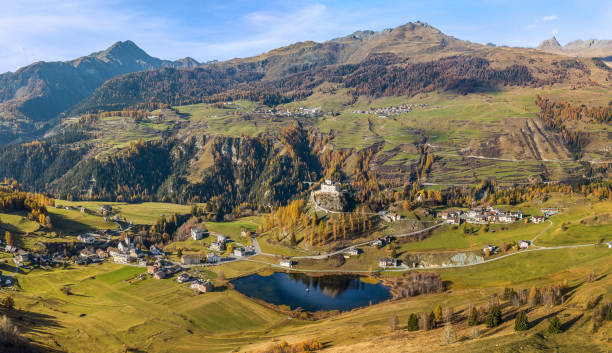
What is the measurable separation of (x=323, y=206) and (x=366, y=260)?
1575 inches

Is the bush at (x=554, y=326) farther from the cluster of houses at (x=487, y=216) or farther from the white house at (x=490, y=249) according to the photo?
the cluster of houses at (x=487, y=216)

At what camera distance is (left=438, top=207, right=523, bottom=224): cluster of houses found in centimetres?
14988

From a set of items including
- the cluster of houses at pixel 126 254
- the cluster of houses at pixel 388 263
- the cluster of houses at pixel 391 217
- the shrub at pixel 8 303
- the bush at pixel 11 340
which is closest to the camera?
the bush at pixel 11 340

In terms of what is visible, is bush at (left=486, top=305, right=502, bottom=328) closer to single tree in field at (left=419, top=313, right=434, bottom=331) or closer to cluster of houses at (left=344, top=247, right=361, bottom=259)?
single tree in field at (left=419, top=313, right=434, bottom=331)

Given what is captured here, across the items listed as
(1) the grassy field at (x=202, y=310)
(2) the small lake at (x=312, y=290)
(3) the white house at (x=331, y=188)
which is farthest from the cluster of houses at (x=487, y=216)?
(2) the small lake at (x=312, y=290)

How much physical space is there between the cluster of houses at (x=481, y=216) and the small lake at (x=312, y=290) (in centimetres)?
5274

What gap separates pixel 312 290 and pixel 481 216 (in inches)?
2993

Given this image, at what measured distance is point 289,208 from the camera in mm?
179000

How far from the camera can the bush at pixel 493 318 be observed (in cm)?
7288

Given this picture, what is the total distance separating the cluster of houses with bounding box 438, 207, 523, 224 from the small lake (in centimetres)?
5274

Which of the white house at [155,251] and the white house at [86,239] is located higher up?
the white house at [86,239]

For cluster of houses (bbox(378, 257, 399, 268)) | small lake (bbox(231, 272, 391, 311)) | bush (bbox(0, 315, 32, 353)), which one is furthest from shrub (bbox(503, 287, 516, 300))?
bush (bbox(0, 315, 32, 353))

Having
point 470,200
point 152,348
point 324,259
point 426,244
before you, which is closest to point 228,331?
point 152,348

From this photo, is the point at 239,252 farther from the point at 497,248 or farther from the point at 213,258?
the point at 497,248
